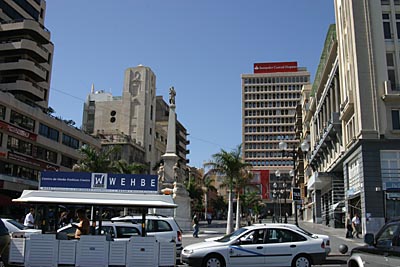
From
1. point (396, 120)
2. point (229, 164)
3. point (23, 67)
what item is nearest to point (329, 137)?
point (396, 120)

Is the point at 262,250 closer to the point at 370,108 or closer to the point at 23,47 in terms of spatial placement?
the point at 370,108

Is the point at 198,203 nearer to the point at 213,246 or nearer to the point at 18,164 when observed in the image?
the point at 18,164

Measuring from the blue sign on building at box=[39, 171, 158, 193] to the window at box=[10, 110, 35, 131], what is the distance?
3804 centimetres

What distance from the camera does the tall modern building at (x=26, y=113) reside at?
4612cm

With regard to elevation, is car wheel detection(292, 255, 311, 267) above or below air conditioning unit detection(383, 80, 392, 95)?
below

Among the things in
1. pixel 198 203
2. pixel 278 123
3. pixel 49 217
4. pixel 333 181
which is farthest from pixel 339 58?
pixel 278 123

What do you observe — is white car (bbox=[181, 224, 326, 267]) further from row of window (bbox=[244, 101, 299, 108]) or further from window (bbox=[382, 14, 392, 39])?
row of window (bbox=[244, 101, 299, 108])

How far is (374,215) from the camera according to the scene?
31828 mm

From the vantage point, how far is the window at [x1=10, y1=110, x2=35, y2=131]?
4684cm

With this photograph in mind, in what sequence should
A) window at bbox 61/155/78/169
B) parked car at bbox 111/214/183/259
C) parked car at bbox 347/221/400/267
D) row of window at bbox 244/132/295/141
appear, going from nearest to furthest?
parked car at bbox 347/221/400/267, parked car at bbox 111/214/183/259, window at bbox 61/155/78/169, row of window at bbox 244/132/295/141

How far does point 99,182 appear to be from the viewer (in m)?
12.4

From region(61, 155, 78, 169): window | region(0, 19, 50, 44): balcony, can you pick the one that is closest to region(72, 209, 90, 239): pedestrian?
region(61, 155, 78, 169): window

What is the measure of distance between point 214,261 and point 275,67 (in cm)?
13032

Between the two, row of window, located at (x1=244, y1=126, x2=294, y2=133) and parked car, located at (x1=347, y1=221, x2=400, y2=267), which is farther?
row of window, located at (x1=244, y1=126, x2=294, y2=133)
